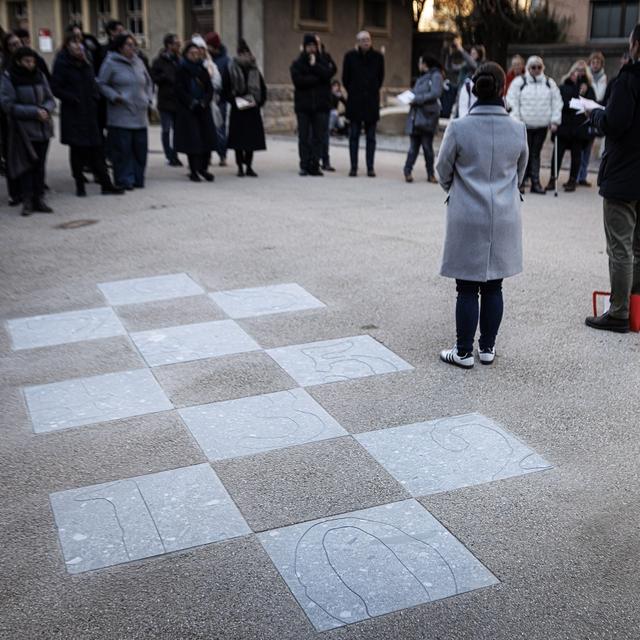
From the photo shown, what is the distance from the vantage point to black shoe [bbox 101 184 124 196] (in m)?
11.6

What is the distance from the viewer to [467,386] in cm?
486

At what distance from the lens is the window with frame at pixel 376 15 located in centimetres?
2739

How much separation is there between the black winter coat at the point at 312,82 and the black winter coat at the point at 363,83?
326 millimetres

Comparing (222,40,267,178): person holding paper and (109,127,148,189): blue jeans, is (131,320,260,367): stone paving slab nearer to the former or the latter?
(109,127,148,189): blue jeans

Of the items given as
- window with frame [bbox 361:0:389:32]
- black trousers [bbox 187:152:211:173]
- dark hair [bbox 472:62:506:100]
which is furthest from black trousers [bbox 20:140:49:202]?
window with frame [bbox 361:0:389:32]

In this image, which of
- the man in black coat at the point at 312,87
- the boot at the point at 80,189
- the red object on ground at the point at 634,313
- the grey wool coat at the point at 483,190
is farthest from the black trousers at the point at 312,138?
the grey wool coat at the point at 483,190

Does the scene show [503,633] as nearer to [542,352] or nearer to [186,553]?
[186,553]

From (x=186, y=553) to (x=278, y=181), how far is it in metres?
10.4

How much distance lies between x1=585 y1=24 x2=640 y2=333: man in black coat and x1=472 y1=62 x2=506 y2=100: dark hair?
1147mm

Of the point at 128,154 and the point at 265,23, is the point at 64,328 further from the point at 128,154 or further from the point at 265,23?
the point at 265,23

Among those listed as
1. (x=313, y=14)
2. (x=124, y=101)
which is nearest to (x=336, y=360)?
(x=124, y=101)

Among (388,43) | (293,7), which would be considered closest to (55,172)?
(293,7)

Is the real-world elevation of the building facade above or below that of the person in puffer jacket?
above

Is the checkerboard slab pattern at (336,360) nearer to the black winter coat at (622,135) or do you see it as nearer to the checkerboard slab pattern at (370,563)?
the checkerboard slab pattern at (370,563)
